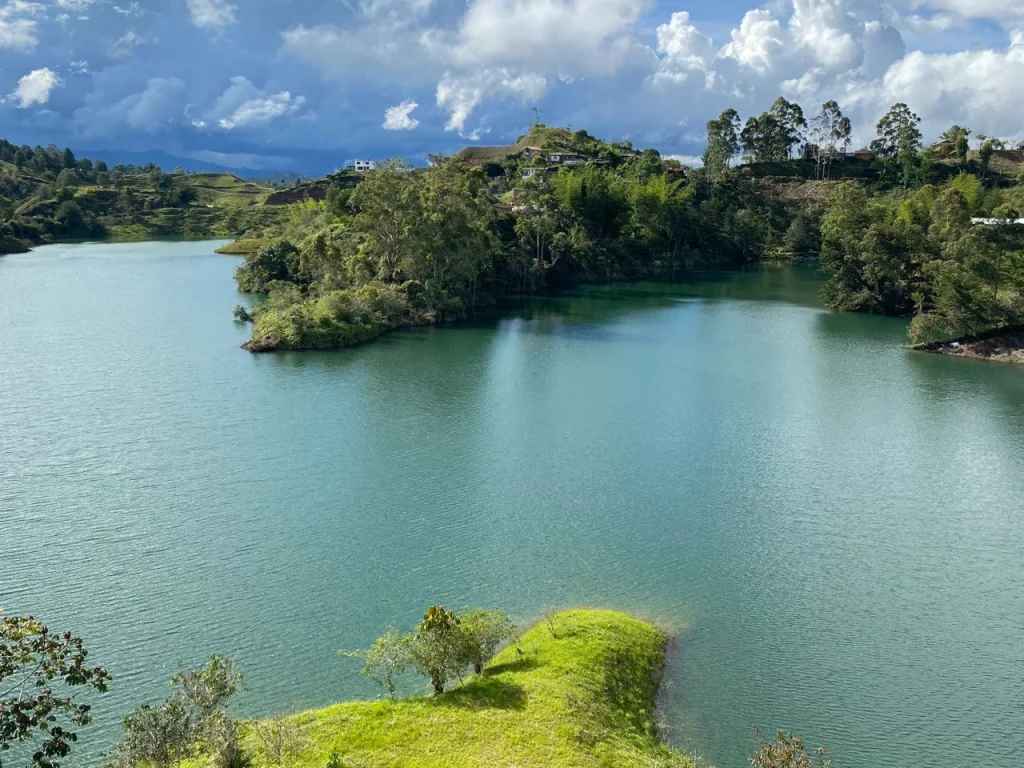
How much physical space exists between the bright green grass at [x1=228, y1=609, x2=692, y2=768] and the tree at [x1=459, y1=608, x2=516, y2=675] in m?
0.58

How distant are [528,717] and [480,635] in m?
2.65

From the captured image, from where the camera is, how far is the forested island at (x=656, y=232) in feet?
228

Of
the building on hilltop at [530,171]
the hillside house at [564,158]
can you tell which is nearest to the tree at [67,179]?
the building on hilltop at [530,171]

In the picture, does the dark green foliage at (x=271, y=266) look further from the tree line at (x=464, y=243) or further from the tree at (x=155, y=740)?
the tree at (x=155, y=740)

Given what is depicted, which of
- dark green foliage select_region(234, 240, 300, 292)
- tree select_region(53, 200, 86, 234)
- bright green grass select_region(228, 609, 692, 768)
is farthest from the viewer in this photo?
tree select_region(53, 200, 86, 234)

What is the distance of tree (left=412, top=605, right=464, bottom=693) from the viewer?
64.2ft

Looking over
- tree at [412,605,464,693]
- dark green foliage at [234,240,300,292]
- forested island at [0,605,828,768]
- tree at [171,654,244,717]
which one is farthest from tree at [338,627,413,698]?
dark green foliage at [234,240,300,292]

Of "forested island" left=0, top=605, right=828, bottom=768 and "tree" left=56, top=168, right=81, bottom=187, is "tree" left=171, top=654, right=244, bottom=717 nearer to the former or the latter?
"forested island" left=0, top=605, right=828, bottom=768

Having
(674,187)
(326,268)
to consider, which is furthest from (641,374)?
(674,187)

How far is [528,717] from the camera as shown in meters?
18.7

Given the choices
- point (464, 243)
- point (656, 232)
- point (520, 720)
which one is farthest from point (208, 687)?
point (656, 232)

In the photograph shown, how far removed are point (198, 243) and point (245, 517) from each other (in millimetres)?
150461

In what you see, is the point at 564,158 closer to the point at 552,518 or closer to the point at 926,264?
the point at 926,264

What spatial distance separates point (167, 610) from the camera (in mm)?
25062
